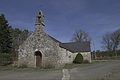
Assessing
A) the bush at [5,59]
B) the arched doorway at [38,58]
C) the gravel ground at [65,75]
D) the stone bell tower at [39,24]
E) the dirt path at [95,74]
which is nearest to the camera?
the dirt path at [95,74]

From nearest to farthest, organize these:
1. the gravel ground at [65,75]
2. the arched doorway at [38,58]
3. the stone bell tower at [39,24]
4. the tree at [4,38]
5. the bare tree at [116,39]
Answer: the gravel ground at [65,75]
the stone bell tower at [39,24]
the arched doorway at [38,58]
the tree at [4,38]
the bare tree at [116,39]

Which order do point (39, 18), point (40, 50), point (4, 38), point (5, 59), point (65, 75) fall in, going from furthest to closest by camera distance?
point (4, 38)
point (5, 59)
point (39, 18)
point (40, 50)
point (65, 75)

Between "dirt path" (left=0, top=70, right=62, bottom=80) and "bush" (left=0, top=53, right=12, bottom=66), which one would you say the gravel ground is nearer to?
"dirt path" (left=0, top=70, right=62, bottom=80)

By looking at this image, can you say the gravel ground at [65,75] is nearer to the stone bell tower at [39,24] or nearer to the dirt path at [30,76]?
the dirt path at [30,76]

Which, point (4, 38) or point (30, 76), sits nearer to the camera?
point (30, 76)

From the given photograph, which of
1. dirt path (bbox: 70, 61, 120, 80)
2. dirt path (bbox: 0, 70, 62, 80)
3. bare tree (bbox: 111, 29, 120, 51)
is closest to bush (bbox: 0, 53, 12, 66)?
dirt path (bbox: 70, 61, 120, 80)

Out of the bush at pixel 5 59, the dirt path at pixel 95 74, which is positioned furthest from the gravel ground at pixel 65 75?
the bush at pixel 5 59

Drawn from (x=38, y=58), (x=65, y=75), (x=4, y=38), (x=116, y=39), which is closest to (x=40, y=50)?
(x=38, y=58)

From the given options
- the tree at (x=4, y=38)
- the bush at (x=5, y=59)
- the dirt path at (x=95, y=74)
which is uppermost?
the tree at (x=4, y=38)

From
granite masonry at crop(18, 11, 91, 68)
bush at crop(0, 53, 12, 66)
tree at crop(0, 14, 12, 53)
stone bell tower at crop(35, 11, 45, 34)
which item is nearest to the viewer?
granite masonry at crop(18, 11, 91, 68)

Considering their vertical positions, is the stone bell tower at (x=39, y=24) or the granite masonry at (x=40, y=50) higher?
the stone bell tower at (x=39, y=24)

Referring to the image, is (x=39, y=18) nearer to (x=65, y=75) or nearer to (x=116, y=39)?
(x=65, y=75)

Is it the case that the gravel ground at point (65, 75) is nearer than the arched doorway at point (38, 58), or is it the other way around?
the gravel ground at point (65, 75)

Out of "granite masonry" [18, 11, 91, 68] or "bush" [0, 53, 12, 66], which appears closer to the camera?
"granite masonry" [18, 11, 91, 68]
